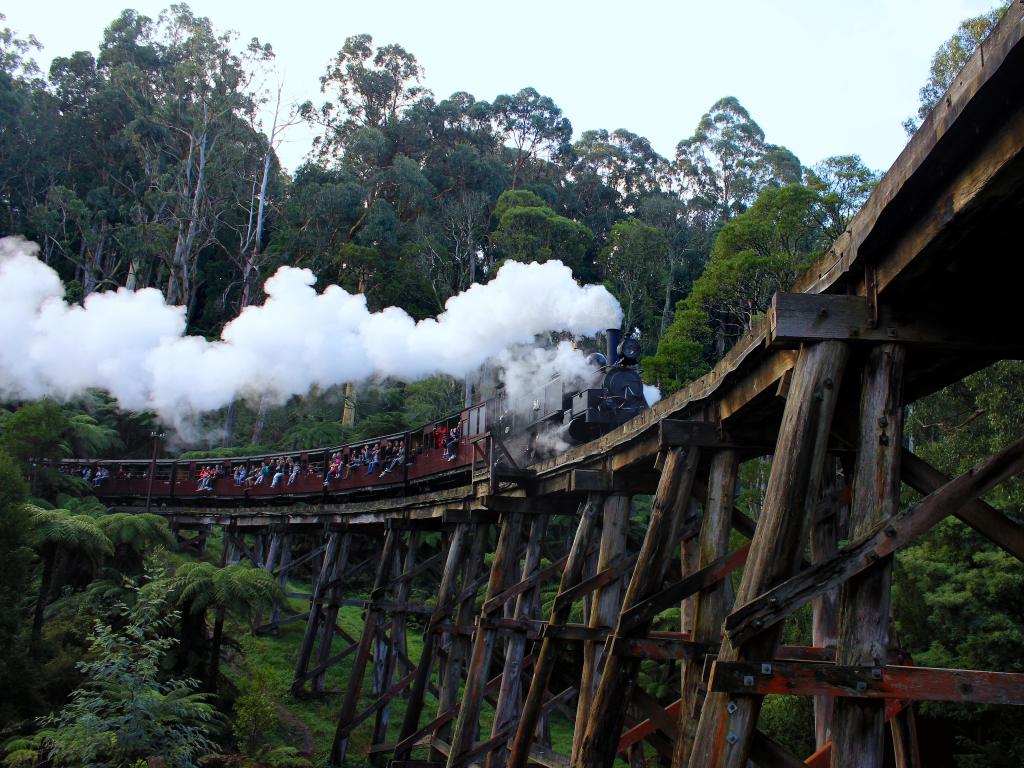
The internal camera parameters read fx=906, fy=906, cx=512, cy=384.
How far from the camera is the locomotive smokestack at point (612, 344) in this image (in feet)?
41.2

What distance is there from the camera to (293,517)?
1908 cm

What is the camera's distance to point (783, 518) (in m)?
4.18

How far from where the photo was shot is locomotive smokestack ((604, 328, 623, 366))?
12.6 m

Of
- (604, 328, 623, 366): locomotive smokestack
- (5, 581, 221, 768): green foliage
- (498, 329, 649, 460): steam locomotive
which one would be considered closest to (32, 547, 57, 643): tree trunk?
(5, 581, 221, 768): green foliage

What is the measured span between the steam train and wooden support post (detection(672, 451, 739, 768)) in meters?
4.74

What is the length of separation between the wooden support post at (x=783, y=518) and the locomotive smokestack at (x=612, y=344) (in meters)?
8.07

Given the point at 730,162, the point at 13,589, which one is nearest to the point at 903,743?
the point at 13,589

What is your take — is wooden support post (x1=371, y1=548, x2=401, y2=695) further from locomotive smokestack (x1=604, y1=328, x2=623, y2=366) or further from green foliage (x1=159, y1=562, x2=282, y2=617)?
locomotive smokestack (x1=604, y1=328, x2=623, y2=366)

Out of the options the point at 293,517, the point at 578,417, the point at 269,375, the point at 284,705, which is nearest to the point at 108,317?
the point at 269,375

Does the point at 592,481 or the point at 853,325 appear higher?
the point at 853,325

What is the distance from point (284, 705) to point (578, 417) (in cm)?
805

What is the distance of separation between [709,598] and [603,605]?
188 centimetres

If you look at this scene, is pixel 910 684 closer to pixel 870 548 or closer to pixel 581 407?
pixel 870 548

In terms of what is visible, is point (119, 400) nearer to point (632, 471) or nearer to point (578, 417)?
point (578, 417)
